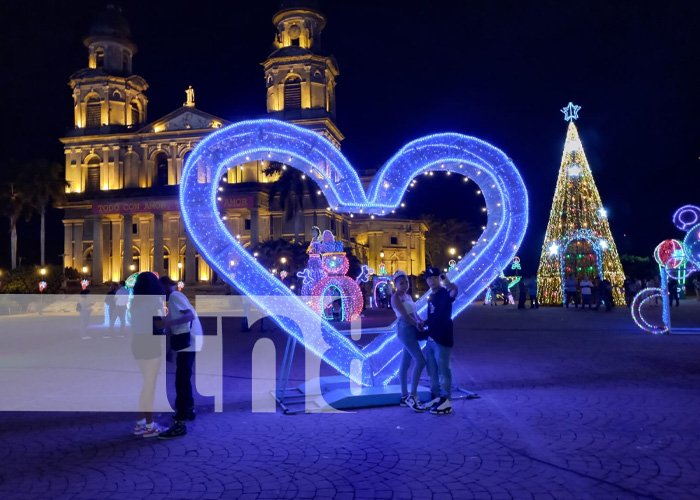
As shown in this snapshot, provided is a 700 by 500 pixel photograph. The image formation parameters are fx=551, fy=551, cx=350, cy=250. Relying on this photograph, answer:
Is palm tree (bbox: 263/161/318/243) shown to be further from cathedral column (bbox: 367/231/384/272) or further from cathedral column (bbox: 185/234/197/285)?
cathedral column (bbox: 367/231/384/272)

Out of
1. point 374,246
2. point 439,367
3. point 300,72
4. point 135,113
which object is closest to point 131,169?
point 135,113

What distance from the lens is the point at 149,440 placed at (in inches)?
231

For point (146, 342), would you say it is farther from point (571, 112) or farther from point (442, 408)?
point (571, 112)

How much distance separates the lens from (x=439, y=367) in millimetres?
6891

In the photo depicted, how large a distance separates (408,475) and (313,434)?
5.16ft

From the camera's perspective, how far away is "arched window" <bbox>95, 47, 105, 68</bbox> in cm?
5734

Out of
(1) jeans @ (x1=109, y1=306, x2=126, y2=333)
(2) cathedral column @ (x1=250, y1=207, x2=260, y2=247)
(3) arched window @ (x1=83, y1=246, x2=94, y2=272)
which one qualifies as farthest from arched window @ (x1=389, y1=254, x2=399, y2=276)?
(1) jeans @ (x1=109, y1=306, x2=126, y2=333)

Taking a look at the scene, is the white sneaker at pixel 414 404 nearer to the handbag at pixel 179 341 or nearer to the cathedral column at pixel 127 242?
the handbag at pixel 179 341

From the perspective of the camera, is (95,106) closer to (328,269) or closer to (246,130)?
(328,269)

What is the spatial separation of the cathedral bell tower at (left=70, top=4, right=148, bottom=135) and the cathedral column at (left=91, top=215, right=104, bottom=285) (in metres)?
10.2

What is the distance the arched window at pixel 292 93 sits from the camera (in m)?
52.1

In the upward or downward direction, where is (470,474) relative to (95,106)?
downward

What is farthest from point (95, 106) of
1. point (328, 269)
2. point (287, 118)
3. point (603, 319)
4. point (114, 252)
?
point (603, 319)

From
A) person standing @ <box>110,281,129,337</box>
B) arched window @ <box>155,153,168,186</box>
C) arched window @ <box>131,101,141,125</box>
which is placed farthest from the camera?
arched window @ <box>131,101,141,125</box>
